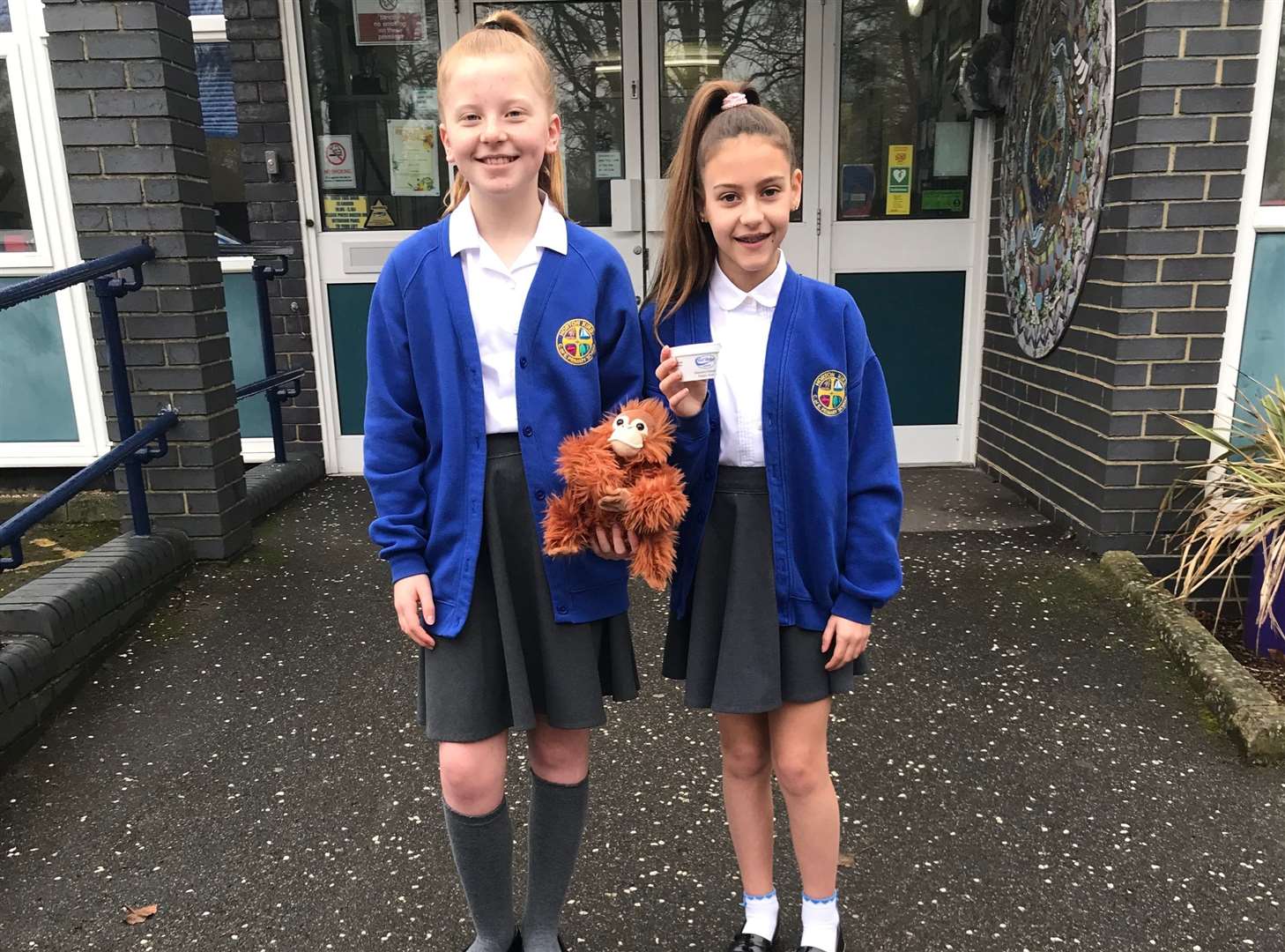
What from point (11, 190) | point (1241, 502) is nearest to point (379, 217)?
point (11, 190)

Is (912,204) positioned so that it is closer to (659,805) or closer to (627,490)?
(659,805)

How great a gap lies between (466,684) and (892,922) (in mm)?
1084

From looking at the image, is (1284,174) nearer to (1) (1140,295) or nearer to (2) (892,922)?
(1) (1140,295)

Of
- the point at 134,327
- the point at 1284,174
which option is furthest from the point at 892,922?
the point at 134,327

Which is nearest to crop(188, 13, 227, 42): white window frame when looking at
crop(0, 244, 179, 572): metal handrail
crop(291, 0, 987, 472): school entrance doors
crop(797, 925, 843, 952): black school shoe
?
crop(291, 0, 987, 472): school entrance doors

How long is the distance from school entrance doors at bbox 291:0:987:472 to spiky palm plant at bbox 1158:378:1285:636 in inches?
66.9

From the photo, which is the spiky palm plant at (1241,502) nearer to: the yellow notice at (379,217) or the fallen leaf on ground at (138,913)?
the fallen leaf on ground at (138,913)

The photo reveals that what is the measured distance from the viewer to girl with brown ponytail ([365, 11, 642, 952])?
5.35 feet

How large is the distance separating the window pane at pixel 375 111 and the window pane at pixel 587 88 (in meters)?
0.44

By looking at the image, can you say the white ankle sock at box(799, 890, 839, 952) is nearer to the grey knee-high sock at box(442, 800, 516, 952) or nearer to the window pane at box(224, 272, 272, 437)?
the grey knee-high sock at box(442, 800, 516, 952)

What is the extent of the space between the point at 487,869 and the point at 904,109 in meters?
4.48

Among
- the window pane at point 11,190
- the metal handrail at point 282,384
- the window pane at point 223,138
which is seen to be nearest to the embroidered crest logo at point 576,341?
the metal handrail at point 282,384

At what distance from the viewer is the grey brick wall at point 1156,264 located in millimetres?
3381

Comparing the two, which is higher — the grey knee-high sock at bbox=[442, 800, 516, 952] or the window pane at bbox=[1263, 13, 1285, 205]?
the window pane at bbox=[1263, 13, 1285, 205]
